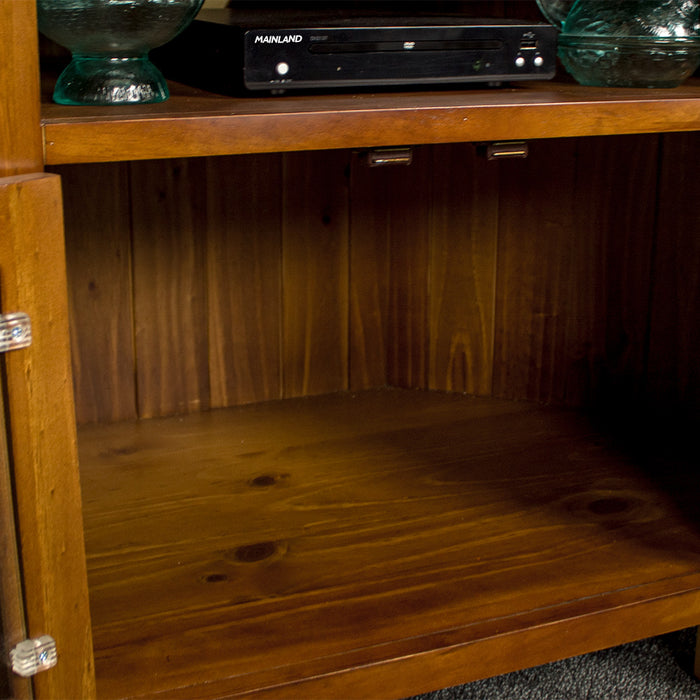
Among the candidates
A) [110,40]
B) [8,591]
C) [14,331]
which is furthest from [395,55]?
[8,591]

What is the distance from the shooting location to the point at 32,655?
740 mm

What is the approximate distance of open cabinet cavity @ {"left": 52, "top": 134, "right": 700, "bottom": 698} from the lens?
3.11 feet

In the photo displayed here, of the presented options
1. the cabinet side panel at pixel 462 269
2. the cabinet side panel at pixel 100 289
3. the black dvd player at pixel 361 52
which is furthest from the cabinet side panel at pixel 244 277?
the black dvd player at pixel 361 52

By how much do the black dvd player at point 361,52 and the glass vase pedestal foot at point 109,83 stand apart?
0.22 ft

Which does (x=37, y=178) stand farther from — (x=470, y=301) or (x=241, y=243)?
(x=470, y=301)

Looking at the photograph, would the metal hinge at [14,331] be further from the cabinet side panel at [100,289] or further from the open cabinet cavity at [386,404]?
the cabinet side panel at [100,289]

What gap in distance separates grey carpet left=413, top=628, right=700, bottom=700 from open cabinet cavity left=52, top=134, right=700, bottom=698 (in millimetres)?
123

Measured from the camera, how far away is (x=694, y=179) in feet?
4.10

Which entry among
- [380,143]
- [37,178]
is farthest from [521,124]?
[37,178]

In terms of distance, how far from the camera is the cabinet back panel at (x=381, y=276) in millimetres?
1289

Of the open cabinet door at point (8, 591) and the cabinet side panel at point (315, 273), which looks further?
the cabinet side panel at point (315, 273)

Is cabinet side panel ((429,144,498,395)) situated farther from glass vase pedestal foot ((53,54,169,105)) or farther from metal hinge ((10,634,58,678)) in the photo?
metal hinge ((10,634,58,678))

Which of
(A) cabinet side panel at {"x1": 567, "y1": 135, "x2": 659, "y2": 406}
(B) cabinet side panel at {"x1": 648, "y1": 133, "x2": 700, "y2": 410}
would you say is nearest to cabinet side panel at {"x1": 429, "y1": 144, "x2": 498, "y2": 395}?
(A) cabinet side panel at {"x1": 567, "y1": 135, "x2": 659, "y2": 406}

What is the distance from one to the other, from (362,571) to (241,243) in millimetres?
521
